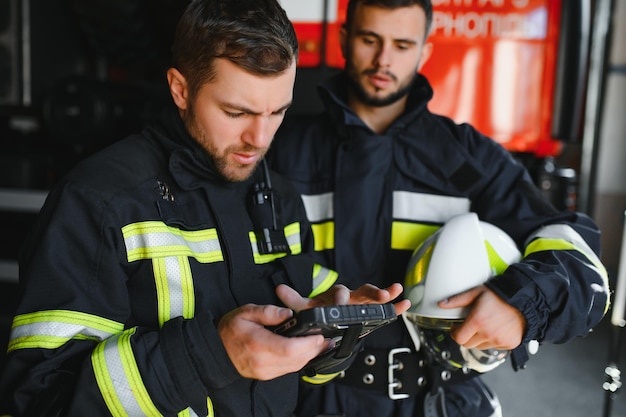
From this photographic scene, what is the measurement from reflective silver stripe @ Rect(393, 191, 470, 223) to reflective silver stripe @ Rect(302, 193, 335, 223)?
20 cm

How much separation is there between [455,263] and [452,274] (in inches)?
1.2

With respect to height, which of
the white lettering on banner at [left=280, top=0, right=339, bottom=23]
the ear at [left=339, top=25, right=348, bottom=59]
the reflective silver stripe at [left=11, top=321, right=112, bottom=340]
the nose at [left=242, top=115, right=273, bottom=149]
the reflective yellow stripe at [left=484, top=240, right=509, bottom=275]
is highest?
the white lettering on banner at [left=280, top=0, right=339, bottom=23]

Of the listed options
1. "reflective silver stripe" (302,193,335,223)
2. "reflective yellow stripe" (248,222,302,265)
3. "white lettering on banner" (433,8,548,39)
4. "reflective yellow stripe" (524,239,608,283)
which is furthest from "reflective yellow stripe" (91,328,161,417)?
"white lettering on banner" (433,8,548,39)

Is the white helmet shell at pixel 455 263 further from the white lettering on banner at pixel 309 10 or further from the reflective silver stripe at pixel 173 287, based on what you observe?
the white lettering on banner at pixel 309 10

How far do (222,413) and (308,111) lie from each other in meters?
1.95

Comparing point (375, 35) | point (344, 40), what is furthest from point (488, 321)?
point (344, 40)

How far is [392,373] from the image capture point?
1765mm

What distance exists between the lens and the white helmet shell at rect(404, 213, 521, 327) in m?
1.62

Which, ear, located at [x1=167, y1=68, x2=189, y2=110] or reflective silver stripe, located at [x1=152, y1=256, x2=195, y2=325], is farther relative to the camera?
ear, located at [x1=167, y1=68, x2=189, y2=110]

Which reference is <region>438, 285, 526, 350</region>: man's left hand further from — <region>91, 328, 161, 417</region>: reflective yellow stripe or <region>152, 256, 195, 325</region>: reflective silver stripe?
<region>91, 328, 161, 417</region>: reflective yellow stripe

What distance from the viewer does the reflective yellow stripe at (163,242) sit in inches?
48.4

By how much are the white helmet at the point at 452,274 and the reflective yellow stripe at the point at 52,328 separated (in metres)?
0.86

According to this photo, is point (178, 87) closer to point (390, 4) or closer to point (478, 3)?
point (390, 4)

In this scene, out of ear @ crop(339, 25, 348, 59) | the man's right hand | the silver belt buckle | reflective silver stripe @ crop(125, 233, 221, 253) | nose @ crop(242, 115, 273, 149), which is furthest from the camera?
ear @ crop(339, 25, 348, 59)
